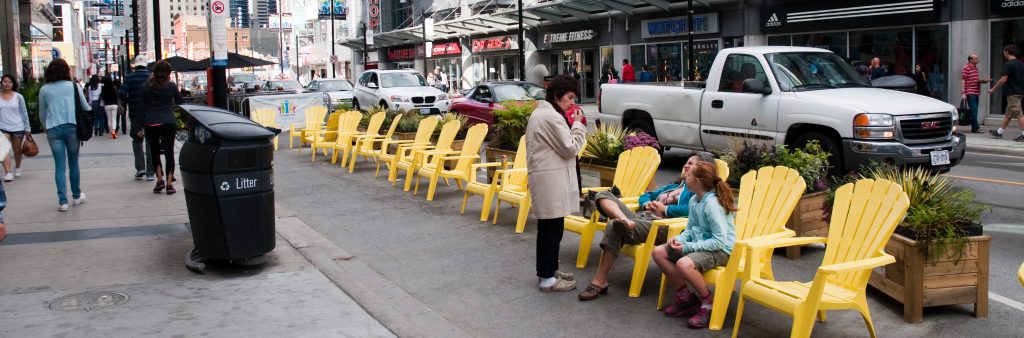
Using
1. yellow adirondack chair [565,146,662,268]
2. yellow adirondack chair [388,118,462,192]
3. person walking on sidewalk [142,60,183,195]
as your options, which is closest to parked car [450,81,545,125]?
yellow adirondack chair [388,118,462,192]

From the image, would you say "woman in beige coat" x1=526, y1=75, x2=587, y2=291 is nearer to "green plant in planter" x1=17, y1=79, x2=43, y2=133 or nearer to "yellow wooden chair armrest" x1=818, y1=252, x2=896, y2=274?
"yellow wooden chair armrest" x1=818, y1=252, x2=896, y2=274

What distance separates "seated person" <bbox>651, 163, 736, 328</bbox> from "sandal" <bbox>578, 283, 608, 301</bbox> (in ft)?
1.95

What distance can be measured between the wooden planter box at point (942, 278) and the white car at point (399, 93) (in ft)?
67.3

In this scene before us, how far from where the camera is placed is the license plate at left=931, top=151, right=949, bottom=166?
10.3m

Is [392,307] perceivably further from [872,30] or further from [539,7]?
[539,7]

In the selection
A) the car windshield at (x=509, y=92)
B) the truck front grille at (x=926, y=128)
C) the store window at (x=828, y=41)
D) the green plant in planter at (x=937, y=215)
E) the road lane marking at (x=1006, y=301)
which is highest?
the store window at (x=828, y=41)

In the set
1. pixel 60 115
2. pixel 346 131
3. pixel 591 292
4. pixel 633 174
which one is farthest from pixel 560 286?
pixel 346 131

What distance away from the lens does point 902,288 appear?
589 centimetres

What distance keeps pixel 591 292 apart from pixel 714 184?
1.20 metres

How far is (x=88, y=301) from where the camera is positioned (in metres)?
6.39

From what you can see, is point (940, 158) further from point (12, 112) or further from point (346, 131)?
point (12, 112)

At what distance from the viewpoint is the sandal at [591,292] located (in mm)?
6527

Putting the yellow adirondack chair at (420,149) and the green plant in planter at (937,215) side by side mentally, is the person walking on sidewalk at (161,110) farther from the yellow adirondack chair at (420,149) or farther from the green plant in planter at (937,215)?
the green plant in planter at (937,215)

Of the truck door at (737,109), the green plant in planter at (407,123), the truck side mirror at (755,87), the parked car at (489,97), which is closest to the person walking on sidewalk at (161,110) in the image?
the green plant in planter at (407,123)
